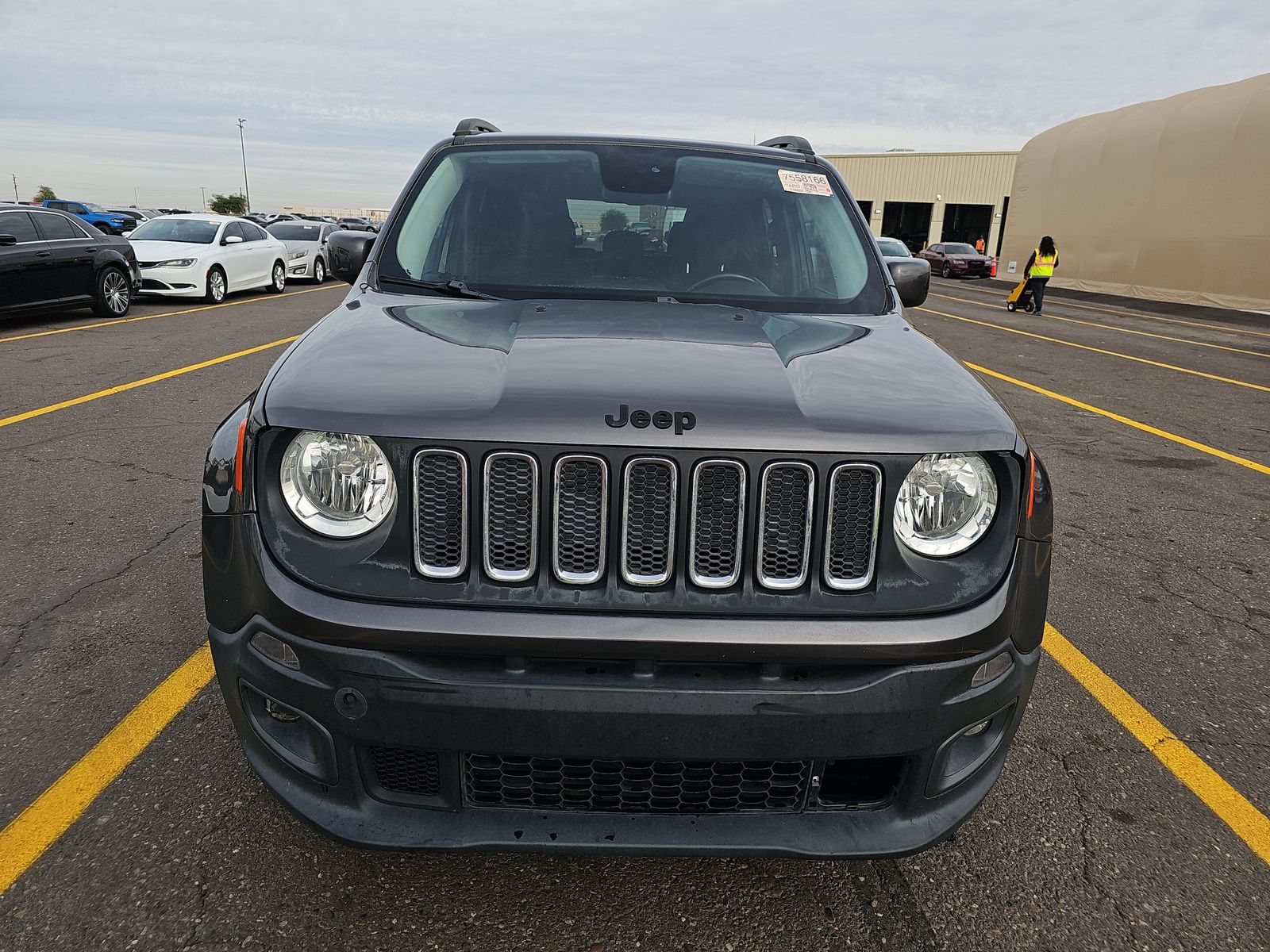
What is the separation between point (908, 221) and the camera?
204 ft

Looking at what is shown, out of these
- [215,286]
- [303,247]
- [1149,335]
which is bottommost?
[1149,335]

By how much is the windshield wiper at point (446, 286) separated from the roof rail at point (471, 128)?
85 cm

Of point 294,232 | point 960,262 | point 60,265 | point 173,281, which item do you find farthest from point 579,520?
point 960,262

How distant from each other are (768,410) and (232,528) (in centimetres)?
111

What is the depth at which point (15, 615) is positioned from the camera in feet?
11.8

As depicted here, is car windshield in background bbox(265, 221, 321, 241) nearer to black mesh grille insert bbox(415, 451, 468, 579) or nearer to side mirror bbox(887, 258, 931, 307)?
side mirror bbox(887, 258, 931, 307)

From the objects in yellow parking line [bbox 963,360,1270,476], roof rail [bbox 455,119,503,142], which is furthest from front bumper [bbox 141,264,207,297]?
roof rail [bbox 455,119,503,142]

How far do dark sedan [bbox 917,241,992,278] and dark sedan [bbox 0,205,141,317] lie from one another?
29811mm

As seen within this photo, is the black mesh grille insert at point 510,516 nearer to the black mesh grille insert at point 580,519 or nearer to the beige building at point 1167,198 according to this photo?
the black mesh grille insert at point 580,519

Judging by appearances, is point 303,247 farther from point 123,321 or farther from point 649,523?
point 649,523

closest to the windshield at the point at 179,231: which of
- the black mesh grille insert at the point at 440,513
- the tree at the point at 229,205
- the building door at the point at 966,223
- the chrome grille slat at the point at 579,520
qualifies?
the black mesh grille insert at the point at 440,513

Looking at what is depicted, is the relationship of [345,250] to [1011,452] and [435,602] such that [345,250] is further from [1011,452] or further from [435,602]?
[1011,452]

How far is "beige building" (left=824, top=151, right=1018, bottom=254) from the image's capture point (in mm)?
55344

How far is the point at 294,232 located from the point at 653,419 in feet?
74.5
